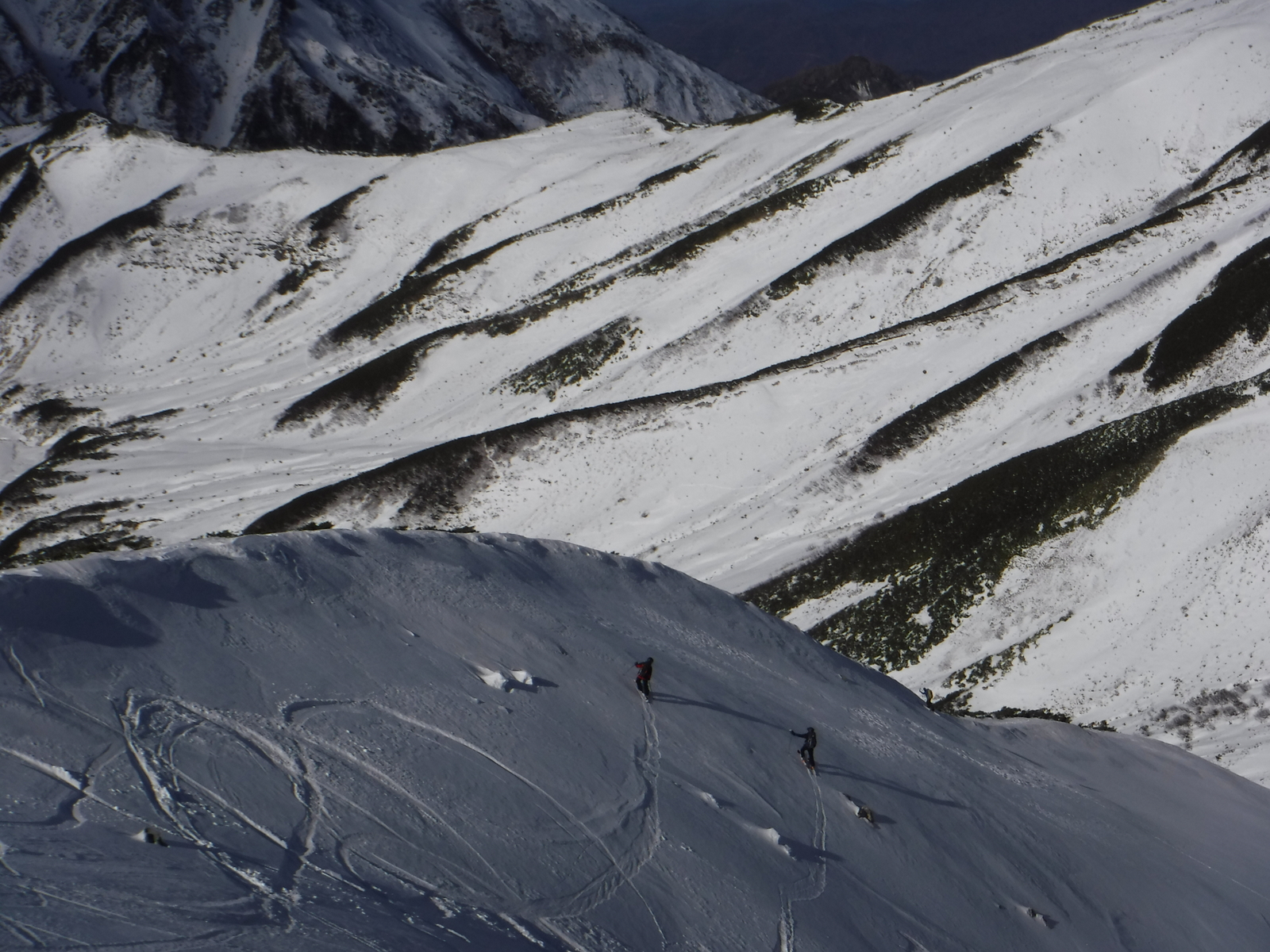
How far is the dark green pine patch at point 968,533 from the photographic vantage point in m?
35.2

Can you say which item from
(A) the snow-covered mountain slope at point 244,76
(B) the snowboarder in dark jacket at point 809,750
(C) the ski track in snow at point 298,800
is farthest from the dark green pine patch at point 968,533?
(A) the snow-covered mountain slope at point 244,76

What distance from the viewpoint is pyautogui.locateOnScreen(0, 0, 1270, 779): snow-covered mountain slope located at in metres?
34.5

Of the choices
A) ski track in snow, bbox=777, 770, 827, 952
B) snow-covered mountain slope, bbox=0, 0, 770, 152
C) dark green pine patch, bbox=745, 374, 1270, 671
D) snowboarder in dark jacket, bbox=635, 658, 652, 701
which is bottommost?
dark green pine patch, bbox=745, 374, 1270, 671

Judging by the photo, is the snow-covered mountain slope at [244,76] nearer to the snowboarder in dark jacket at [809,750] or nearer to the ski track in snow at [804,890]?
the snowboarder in dark jacket at [809,750]

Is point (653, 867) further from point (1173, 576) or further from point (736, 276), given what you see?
point (736, 276)

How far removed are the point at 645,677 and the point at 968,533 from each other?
22747 millimetres

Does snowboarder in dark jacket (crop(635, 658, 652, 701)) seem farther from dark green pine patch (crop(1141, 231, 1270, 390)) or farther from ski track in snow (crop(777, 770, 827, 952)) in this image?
dark green pine patch (crop(1141, 231, 1270, 390))

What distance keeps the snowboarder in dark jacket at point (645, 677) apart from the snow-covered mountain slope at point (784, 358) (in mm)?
17291

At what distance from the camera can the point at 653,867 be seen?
568 inches

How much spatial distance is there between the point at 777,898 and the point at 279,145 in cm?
14828

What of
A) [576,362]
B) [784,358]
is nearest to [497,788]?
[784,358]

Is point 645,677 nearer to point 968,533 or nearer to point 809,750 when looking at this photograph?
point 809,750

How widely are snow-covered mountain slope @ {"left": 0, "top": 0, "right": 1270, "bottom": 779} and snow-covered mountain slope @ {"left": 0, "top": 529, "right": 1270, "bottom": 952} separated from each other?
11439 millimetres

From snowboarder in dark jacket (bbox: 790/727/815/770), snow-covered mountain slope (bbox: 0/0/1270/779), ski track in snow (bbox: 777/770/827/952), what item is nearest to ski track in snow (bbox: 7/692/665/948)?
ski track in snow (bbox: 777/770/827/952)
